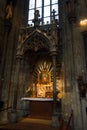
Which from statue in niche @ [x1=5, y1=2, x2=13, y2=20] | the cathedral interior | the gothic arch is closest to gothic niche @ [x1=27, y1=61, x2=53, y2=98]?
the cathedral interior

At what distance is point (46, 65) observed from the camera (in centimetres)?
912

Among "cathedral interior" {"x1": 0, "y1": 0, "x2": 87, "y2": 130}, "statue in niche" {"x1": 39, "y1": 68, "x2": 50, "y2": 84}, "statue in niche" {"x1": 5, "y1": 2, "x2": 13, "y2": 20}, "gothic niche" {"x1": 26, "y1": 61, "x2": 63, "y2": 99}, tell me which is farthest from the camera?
"statue in niche" {"x1": 5, "y1": 2, "x2": 13, "y2": 20}

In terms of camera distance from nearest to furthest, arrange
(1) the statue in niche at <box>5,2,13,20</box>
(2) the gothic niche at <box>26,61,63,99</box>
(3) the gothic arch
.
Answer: (3) the gothic arch, (2) the gothic niche at <box>26,61,63,99</box>, (1) the statue in niche at <box>5,2,13,20</box>

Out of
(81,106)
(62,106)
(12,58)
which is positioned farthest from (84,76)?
(12,58)

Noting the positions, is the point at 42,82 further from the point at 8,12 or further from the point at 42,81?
the point at 8,12

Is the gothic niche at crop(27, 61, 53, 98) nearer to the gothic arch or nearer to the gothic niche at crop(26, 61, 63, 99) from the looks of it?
the gothic niche at crop(26, 61, 63, 99)

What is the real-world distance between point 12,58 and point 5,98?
234 cm

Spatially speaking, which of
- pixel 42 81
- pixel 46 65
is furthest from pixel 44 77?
pixel 46 65

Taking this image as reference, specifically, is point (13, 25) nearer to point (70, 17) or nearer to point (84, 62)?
point (70, 17)

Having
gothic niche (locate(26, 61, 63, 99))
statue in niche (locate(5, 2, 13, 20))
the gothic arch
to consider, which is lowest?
gothic niche (locate(26, 61, 63, 99))

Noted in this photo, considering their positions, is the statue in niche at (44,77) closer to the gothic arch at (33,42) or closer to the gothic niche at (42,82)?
the gothic niche at (42,82)

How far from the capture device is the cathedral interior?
6.96 metres

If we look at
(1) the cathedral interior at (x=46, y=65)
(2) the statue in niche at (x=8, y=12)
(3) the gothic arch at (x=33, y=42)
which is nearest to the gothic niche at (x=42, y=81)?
(1) the cathedral interior at (x=46, y=65)

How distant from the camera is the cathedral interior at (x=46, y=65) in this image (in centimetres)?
696
